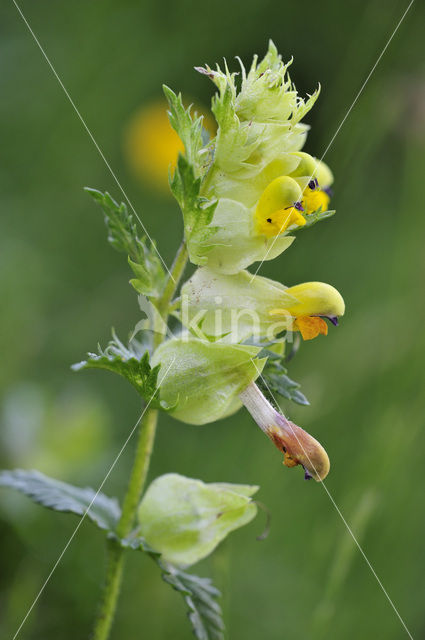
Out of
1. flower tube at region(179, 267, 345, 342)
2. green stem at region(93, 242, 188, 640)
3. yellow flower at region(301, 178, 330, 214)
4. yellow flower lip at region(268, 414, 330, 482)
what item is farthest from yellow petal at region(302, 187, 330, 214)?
yellow flower lip at region(268, 414, 330, 482)

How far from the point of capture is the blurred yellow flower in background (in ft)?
10.7

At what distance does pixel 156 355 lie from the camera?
125 centimetres

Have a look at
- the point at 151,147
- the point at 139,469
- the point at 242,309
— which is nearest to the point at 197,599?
the point at 139,469

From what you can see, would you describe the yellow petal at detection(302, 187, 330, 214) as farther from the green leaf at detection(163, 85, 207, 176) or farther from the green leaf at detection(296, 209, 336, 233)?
the green leaf at detection(163, 85, 207, 176)

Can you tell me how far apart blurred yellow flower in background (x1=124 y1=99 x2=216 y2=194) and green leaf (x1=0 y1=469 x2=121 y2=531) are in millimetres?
2117

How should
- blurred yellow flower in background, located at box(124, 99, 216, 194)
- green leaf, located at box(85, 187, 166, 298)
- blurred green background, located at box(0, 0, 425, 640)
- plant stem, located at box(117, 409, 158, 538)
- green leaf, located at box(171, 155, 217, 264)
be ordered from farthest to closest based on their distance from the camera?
blurred yellow flower in background, located at box(124, 99, 216, 194) → blurred green background, located at box(0, 0, 425, 640) → plant stem, located at box(117, 409, 158, 538) → green leaf, located at box(85, 187, 166, 298) → green leaf, located at box(171, 155, 217, 264)

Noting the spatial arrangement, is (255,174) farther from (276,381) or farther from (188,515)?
(188,515)

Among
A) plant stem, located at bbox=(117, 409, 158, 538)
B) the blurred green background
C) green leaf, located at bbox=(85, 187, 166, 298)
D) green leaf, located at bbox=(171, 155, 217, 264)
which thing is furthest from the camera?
the blurred green background

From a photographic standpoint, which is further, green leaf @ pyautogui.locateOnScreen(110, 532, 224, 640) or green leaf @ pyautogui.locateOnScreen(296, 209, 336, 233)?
green leaf @ pyautogui.locateOnScreen(110, 532, 224, 640)

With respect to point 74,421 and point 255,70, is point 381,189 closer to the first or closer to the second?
point 74,421

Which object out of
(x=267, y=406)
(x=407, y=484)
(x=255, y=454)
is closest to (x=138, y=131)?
(x=255, y=454)

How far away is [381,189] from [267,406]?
295 centimetres

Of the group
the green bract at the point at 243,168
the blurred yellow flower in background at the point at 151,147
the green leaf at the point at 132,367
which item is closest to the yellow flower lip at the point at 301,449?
the green leaf at the point at 132,367

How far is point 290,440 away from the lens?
3.65ft
